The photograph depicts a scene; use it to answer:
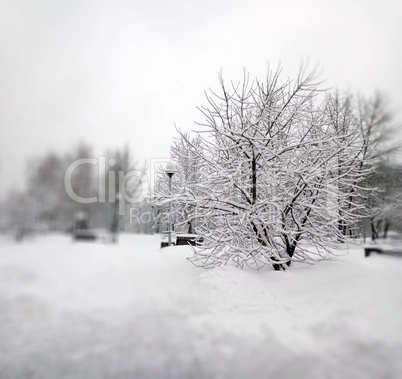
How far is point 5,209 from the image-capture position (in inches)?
124

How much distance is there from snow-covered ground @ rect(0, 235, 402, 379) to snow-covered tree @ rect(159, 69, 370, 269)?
1.12m

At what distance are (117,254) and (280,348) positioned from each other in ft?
6.64

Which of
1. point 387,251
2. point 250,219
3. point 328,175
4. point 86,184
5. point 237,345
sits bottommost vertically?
point 237,345

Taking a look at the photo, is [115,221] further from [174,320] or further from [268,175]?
[268,175]

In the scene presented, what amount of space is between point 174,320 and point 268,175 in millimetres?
2998

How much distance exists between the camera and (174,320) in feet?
9.75

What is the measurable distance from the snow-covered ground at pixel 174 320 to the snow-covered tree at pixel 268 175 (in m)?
1.12

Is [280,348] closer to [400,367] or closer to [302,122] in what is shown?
[400,367]

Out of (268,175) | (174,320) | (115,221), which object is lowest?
(174,320)

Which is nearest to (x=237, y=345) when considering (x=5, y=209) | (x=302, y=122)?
(x=5, y=209)

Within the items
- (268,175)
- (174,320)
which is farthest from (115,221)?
(268,175)

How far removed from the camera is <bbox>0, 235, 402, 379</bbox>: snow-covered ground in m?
2.22

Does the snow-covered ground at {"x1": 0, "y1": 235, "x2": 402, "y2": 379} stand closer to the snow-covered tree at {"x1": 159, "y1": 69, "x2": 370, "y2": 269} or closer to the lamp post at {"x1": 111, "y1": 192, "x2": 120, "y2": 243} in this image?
the lamp post at {"x1": 111, "y1": 192, "x2": 120, "y2": 243}

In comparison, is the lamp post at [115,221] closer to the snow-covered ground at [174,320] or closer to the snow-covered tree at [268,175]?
the snow-covered ground at [174,320]
